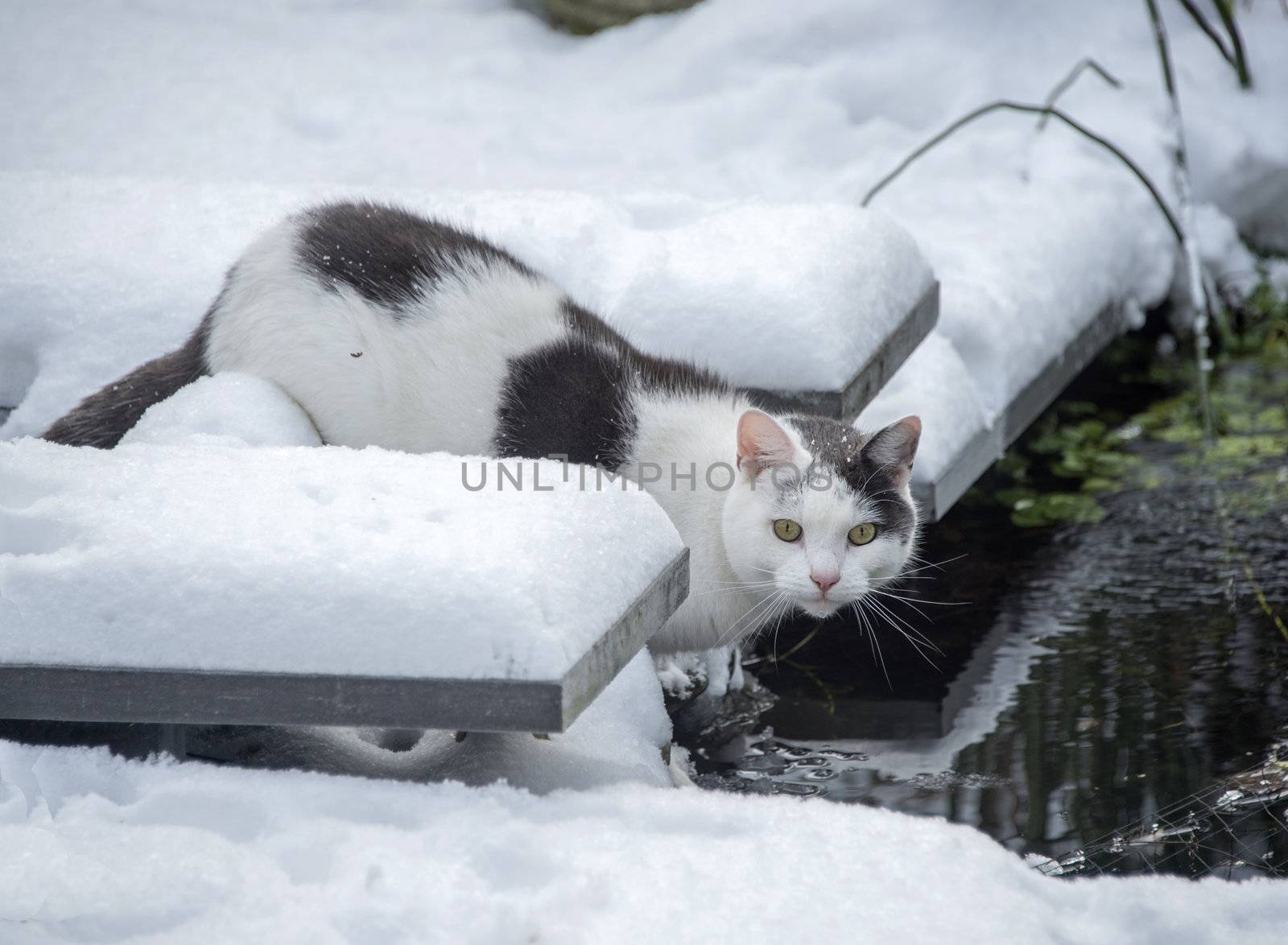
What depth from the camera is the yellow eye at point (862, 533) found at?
236 centimetres

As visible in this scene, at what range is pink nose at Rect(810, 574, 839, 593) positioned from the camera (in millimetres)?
2279

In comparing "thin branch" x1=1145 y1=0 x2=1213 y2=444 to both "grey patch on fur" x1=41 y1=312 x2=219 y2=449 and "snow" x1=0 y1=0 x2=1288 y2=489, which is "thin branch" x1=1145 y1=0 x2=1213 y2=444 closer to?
"snow" x1=0 y1=0 x2=1288 y2=489

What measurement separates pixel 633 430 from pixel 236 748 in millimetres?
951

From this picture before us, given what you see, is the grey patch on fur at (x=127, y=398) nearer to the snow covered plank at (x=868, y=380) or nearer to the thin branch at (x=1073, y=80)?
the snow covered plank at (x=868, y=380)

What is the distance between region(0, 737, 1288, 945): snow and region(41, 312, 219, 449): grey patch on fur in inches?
41.2

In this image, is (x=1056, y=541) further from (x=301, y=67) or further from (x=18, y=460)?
(x=301, y=67)

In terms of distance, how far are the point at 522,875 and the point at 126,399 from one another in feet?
5.14

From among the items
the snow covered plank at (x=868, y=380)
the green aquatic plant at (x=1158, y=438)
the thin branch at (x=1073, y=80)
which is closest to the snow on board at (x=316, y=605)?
the snow covered plank at (x=868, y=380)

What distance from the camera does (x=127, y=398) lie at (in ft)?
8.87

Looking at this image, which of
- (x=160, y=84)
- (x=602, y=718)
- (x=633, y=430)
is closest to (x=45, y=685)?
(x=602, y=718)

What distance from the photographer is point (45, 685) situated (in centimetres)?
174

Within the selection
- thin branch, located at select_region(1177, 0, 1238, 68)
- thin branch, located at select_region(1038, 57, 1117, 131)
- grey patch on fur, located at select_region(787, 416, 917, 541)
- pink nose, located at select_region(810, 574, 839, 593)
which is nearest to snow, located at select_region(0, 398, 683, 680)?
pink nose, located at select_region(810, 574, 839, 593)

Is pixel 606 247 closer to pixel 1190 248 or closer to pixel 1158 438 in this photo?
pixel 1158 438

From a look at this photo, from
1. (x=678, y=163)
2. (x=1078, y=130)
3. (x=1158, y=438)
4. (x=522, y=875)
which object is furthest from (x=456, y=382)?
(x=1078, y=130)
